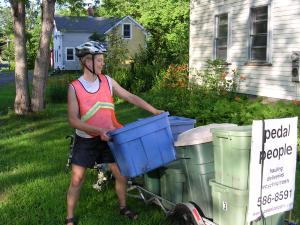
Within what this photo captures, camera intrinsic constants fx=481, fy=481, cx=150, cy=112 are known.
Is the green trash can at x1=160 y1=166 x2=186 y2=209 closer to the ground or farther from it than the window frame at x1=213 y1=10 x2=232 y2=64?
closer to the ground

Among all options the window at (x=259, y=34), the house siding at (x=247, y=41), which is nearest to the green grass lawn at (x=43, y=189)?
the house siding at (x=247, y=41)

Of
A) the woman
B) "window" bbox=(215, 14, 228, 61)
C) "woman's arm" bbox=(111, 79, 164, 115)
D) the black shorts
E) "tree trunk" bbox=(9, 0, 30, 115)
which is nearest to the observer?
the woman

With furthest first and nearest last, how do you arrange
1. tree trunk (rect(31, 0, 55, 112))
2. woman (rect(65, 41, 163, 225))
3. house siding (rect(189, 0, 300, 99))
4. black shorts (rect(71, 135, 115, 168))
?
1. tree trunk (rect(31, 0, 55, 112))
2. house siding (rect(189, 0, 300, 99))
3. black shorts (rect(71, 135, 115, 168))
4. woman (rect(65, 41, 163, 225))

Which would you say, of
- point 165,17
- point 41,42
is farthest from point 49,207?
point 165,17

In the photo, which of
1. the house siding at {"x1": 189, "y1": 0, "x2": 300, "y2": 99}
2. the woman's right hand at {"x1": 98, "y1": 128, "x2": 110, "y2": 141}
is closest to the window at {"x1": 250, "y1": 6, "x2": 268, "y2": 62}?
the house siding at {"x1": 189, "y1": 0, "x2": 300, "y2": 99}

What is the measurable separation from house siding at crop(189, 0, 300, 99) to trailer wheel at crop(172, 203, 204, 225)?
28.9 ft

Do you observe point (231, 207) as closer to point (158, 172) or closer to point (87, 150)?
point (158, 172)

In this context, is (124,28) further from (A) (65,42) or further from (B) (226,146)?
(B) (226,146)

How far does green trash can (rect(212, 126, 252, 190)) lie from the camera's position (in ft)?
13.6

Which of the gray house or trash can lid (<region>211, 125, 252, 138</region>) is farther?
the gray house

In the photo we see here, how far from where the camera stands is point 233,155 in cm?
423

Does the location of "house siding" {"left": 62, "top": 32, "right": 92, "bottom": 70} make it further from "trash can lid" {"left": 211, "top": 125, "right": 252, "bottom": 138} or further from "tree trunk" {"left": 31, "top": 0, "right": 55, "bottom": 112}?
"trash can lid" {"left": 211, "top": 125, "right": 252, "bottom": 138}

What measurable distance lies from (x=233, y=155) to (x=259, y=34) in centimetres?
1095

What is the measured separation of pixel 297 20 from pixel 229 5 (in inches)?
147
